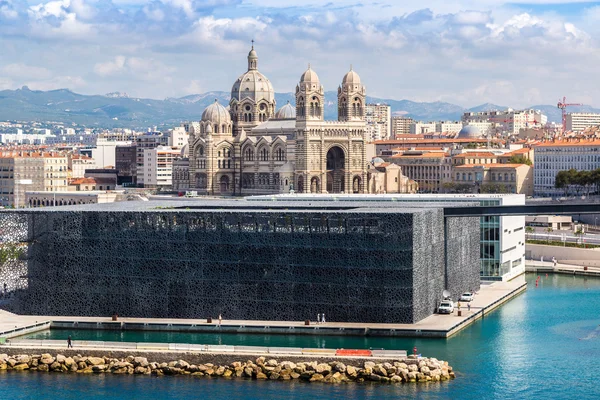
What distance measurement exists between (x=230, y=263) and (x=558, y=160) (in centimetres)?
8001

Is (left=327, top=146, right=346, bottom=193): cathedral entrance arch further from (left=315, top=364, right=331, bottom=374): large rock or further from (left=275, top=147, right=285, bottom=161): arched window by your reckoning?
(left=315, top=364, right=331, bottom=374): large rock

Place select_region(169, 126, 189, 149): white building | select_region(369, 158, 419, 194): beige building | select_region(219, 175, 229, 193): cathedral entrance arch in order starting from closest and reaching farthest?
select_region(369, 158, 419, 194): beige building
select_region(219, 175, 229, 193): cathedral entrance arch
select_region(169, 126, 189, 149): white building

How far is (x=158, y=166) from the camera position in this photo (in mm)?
145375

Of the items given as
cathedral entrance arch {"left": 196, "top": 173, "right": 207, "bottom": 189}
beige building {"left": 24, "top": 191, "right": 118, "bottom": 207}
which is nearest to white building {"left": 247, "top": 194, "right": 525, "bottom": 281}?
beige building {"left": 24, "top": 191, "right": 118, "bottom": 207}

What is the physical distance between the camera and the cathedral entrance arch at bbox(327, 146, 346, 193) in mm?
116812

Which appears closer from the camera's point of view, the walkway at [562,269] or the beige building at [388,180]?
the walkway at [562,269]

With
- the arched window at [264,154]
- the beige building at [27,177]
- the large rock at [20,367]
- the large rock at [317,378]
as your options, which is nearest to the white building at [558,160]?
the arched window at [264,154]

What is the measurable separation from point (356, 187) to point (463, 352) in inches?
2808

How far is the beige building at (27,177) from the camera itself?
127750 millimetres

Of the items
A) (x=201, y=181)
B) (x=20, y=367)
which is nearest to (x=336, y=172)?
(x=201, y=181)

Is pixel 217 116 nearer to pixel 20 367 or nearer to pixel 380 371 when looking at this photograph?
pixel 20 367

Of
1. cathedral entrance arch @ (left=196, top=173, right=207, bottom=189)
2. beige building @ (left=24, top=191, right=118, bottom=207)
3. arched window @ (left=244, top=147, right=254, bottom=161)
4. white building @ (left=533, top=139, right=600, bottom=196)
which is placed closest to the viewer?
beige building @ (left=24, top=191, right=118, bottom=207)

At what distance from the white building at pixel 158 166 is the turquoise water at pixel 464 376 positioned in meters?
94.5

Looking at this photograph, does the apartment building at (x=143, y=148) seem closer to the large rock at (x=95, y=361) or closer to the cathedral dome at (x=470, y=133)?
the cathedral dome at (x=470, y=133)
